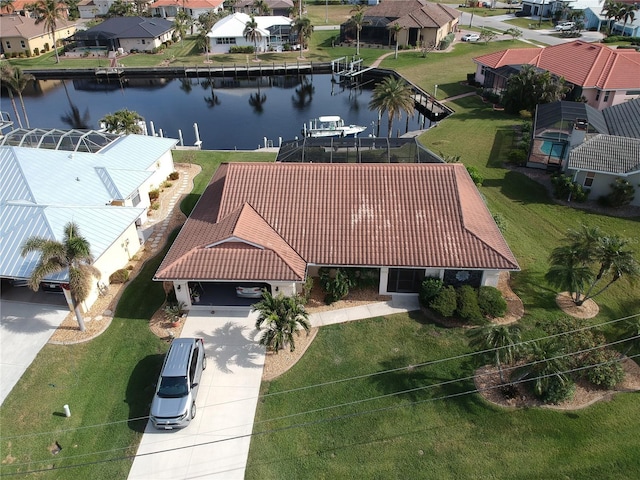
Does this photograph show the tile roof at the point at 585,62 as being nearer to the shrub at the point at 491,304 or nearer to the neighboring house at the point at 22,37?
the shrub at the point at 491,304

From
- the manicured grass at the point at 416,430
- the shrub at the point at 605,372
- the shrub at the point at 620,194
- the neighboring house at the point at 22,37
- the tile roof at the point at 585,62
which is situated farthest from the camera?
the neighboring house at the point at 22,37

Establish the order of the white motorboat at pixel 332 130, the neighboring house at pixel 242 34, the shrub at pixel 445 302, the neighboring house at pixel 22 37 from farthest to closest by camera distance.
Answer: the neighboring house at pixel 242 34 → the neighboring house at pixel 22 37 → the white motorboat at pixel 332 130 → the shrub at pixel 445 302

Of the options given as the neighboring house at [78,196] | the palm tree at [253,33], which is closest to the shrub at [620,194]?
the neighboring house at [78,196]

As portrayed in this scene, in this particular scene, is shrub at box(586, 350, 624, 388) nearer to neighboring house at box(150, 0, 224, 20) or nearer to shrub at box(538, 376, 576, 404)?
shrub at box(538, 376, 576, 404)

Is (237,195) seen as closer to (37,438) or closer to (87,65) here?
(37,438)

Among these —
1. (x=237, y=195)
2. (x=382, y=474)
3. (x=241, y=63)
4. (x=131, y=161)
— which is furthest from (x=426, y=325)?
(x=241, y=63)

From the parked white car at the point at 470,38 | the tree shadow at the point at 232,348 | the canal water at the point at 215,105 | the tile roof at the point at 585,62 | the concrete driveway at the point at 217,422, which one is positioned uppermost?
the tile roof at the point at 585,62
